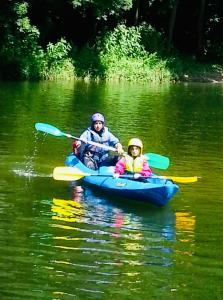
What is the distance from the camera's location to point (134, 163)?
10.6 metres

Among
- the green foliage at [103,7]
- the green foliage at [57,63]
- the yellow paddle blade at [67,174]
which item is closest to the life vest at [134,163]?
the yellow paddle blade at [67,174]

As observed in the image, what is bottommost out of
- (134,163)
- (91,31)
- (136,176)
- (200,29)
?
(136,176)

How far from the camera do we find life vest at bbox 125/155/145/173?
1053cm

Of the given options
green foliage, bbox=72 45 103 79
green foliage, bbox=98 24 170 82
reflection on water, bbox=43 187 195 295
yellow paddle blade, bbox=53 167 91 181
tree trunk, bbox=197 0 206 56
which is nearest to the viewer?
reflection on water, bbox=43 187 195 295

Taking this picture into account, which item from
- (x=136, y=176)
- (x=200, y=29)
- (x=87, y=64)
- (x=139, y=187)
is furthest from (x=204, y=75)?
(x=139, y=187)

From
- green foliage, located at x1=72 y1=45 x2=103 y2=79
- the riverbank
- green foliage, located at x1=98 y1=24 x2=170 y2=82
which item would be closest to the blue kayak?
green foliage, located at x1=72 y1=45 x2=103 y2=79

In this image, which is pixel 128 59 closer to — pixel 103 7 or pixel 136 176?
pixel 103 7

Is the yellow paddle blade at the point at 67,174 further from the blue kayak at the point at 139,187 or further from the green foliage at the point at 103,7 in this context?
the green foliage at the point at 103,7

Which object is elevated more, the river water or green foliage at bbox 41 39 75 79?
green foliage at bbox 41 39 75 79

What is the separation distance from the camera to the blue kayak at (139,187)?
9625 mm

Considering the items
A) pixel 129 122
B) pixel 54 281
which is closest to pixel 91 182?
pixel 54 281

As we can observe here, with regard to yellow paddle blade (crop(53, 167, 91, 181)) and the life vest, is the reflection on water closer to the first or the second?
yellow paddle blade (crop(53, 167, 91, 181))

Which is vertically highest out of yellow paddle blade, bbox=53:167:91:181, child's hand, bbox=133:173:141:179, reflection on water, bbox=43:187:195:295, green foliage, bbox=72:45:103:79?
green foliage, bbox=72:45:103:79

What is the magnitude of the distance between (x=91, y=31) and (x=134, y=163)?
26309 mm
